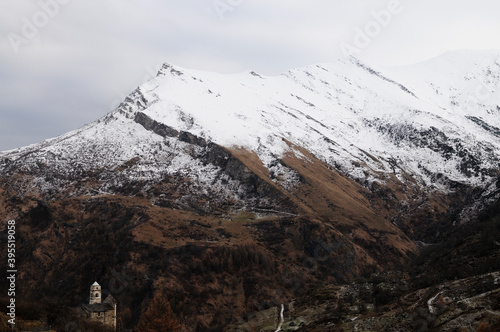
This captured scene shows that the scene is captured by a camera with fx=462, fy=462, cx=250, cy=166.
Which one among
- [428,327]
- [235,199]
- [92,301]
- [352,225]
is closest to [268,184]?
[235,199]

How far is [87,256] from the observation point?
13900 cm

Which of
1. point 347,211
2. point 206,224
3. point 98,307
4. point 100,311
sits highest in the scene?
point 347,211

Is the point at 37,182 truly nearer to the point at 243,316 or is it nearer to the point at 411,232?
the point at 243,316

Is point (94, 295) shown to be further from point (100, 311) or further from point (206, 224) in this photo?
point (206, 224)

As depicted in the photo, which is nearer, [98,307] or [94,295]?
[98,307]

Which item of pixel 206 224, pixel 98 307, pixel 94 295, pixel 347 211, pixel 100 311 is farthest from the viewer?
pixel 347 211

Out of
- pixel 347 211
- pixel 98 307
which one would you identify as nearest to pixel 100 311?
pixel 98 307

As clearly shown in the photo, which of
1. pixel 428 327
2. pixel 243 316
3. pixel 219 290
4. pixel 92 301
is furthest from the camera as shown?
pixel 219 290

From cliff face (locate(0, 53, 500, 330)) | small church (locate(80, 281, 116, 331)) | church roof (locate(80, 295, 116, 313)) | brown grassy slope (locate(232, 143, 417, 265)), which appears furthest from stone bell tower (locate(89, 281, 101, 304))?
brown grassy slope (locate(232, 143, 417, 265))

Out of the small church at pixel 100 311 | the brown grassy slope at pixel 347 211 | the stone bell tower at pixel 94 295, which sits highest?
the brown grassy slope at pixel 347 211

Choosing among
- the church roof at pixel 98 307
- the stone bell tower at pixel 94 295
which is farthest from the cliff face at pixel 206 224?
the church roof at pixel 98 307

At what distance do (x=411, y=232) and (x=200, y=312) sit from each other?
10025 cm

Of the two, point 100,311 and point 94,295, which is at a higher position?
point 94,295

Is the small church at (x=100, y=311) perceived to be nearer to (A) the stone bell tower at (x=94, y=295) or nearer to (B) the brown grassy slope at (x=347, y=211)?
(A) the stone bell tower at (x=94, y=295)
